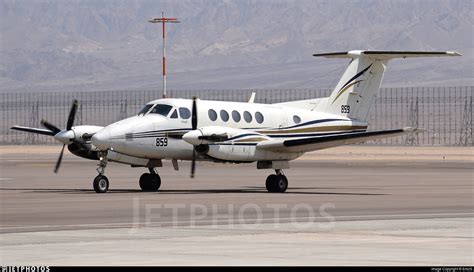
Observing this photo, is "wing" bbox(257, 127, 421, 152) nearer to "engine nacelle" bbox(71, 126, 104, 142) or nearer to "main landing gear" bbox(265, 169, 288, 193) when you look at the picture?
"main landing gear" bbox(265, 169, 288, 193)

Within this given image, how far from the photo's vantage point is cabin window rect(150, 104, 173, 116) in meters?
42.2

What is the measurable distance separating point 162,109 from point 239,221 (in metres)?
13.3

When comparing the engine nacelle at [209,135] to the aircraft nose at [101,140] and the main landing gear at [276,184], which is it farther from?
the aircraft nose at [101,140]

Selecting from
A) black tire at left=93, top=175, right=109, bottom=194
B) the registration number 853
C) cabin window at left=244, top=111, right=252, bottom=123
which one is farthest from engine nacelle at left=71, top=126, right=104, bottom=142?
cabin window at left=244, top=111, right=252, bottom=123

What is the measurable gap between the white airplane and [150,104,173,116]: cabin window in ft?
0.09

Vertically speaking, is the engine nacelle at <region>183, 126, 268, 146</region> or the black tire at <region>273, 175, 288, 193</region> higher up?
the engine nacelle at <region>183, 126, 268, 146</region>

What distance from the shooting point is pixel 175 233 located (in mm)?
26109

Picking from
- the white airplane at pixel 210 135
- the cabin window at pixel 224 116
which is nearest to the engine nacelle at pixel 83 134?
the white airplane at pixel 210 135

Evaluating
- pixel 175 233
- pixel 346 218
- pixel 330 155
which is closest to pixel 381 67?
pixel 346 218

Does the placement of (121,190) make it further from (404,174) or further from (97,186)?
(404,174)

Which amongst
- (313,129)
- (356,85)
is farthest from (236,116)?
(356,85)

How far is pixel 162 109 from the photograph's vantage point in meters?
42.2

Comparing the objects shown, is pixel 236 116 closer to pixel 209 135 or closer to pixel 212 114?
pixel 212 114

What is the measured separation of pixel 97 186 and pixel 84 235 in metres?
15.8
